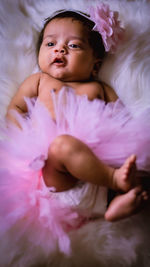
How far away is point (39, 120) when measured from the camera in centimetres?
100

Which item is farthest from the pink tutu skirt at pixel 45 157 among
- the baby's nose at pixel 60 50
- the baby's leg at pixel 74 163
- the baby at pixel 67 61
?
the baby's nose at pixel 60 50

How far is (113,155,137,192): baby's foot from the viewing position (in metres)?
0.90

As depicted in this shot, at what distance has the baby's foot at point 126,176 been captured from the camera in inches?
35.4

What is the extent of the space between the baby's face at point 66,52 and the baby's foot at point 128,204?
0.54 metres

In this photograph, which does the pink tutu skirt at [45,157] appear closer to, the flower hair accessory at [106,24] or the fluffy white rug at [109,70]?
the fluffy white rug at [109,70]

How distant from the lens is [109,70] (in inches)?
51.4

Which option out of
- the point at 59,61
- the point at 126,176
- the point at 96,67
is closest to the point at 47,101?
the point at 59,61

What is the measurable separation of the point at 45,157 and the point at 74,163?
0.31ft

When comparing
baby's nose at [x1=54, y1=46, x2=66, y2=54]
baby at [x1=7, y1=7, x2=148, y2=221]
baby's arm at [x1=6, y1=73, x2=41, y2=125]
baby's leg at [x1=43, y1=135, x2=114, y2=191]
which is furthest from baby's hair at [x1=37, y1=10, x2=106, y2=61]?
baby's leg at [x1=43, y1=135, x2=114, y2=191]

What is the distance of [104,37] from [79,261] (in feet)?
2.66

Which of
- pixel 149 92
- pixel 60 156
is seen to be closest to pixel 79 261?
pixel 60 156

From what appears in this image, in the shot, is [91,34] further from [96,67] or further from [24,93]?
[24,93]

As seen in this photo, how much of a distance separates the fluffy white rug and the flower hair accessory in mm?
89

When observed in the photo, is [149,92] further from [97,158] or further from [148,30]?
[97,158]
